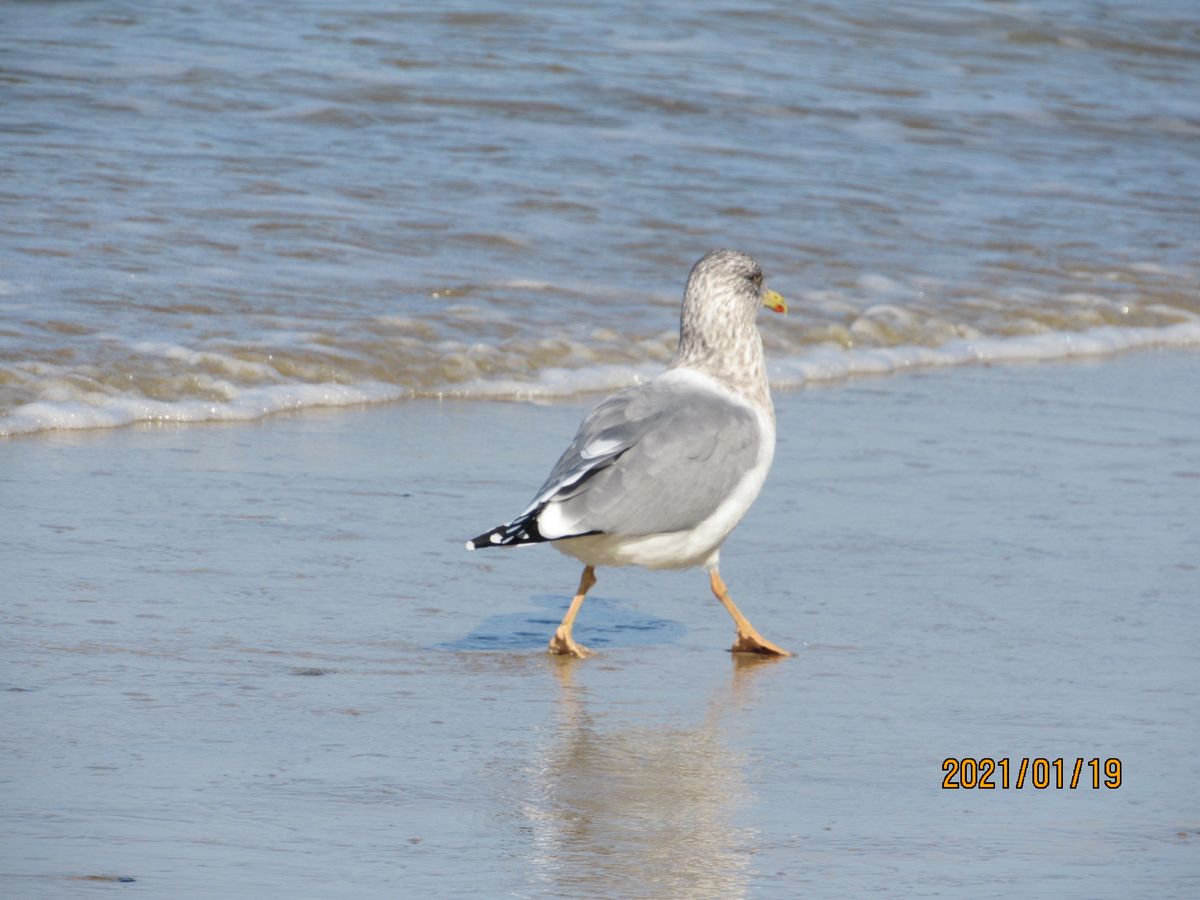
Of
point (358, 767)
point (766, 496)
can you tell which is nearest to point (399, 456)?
point (766, 496)

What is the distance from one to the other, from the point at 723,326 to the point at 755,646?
91 centimetres

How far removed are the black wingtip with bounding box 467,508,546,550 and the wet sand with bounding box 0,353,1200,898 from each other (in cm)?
32

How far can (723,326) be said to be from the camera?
5156 millimetres

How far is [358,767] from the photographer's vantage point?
372cm

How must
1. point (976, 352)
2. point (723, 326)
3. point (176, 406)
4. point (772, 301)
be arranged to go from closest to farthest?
point (723, 326), point (772, 301), point (176, 406), point (976, 352)

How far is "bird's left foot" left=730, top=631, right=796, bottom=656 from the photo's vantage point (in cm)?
465

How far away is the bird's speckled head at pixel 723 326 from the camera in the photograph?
5121 mm

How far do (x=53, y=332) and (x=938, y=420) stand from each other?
3147 millimetres

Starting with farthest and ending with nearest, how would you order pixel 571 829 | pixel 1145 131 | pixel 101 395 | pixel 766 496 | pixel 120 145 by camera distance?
1. pixel 1145 131
2. pixel 120 145
3. pixel 101 395
4. pixel 766 496
5. pixel 571 829

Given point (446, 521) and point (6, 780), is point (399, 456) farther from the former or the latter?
point (6, 780)

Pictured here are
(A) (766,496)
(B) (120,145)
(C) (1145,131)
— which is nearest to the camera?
(A) (766,496)

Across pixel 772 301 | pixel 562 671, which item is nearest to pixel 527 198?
pixel 772 301

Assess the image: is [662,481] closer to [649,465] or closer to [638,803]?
[649,465]

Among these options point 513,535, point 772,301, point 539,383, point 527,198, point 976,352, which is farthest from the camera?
point 527,198
